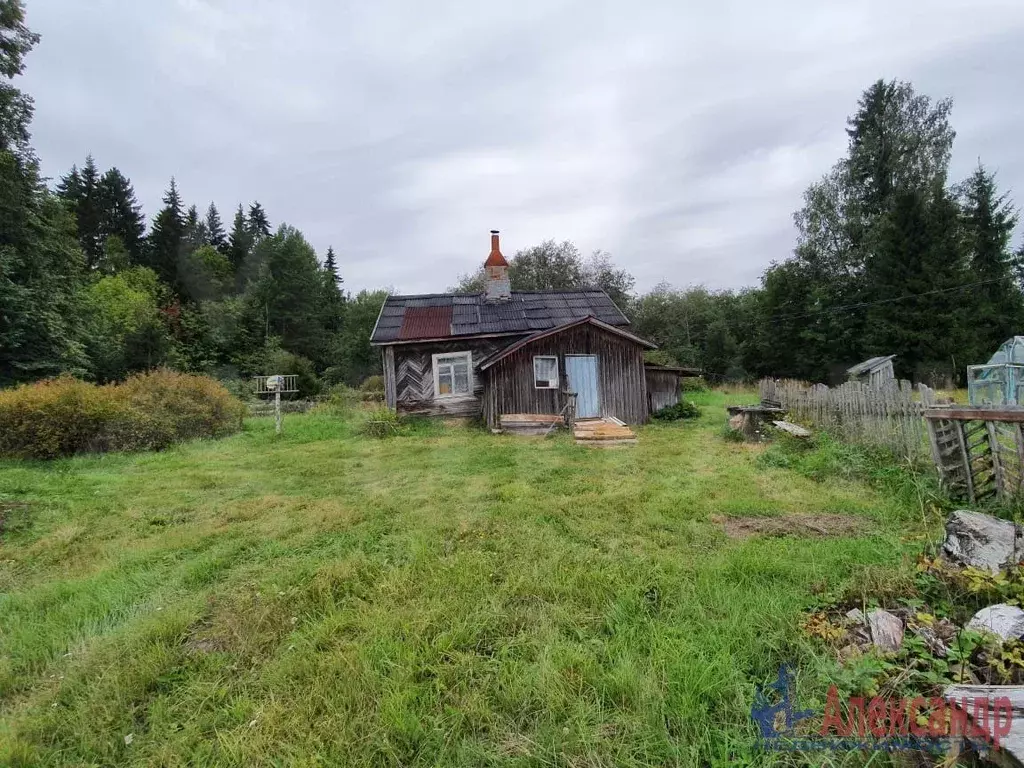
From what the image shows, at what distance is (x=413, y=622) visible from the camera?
300cm

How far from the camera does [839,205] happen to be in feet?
86.8

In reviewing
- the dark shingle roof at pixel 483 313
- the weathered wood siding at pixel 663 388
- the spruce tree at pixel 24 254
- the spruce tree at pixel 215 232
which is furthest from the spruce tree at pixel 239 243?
the weathered wood siding at pixel 663 388

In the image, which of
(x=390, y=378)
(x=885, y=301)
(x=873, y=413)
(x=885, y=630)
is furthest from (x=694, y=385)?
(x=885, y=630)

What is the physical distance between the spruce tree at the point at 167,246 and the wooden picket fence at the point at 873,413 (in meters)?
42.3

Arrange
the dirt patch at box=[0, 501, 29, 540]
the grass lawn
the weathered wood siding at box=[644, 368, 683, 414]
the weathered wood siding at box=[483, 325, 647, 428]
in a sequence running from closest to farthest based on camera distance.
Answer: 1. the grass lawn
2. the dirt patch at box=[0, 501, 29, 540]
3. the weathered wood siding at box=[483, 325, 647, 428]
4. the weathered wood siding at box=[644, 368, 683, 414]

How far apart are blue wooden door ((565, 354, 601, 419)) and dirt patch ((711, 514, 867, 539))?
8.56 metres

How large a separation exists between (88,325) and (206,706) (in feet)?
82.5

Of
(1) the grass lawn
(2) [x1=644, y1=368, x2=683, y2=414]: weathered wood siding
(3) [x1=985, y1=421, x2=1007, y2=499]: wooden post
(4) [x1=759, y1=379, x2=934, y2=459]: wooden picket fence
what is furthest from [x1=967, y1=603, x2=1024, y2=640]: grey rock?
(2) [x1=644, y1=368, x2=683, y2=414]: weathered wood siding

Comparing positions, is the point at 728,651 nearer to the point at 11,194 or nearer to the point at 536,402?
the point at 536,402

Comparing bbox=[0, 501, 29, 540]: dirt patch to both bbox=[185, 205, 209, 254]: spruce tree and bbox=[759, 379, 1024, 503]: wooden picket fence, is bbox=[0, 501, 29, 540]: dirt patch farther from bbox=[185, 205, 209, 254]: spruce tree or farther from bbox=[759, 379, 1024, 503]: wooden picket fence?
bbox=[185, 205, 209, 254]: spruce tree

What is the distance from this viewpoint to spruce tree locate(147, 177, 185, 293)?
3559cm

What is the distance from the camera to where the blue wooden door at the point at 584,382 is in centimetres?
1350

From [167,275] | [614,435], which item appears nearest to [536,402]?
[614,435]

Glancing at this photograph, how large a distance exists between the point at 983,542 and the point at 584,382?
10.8 metres
